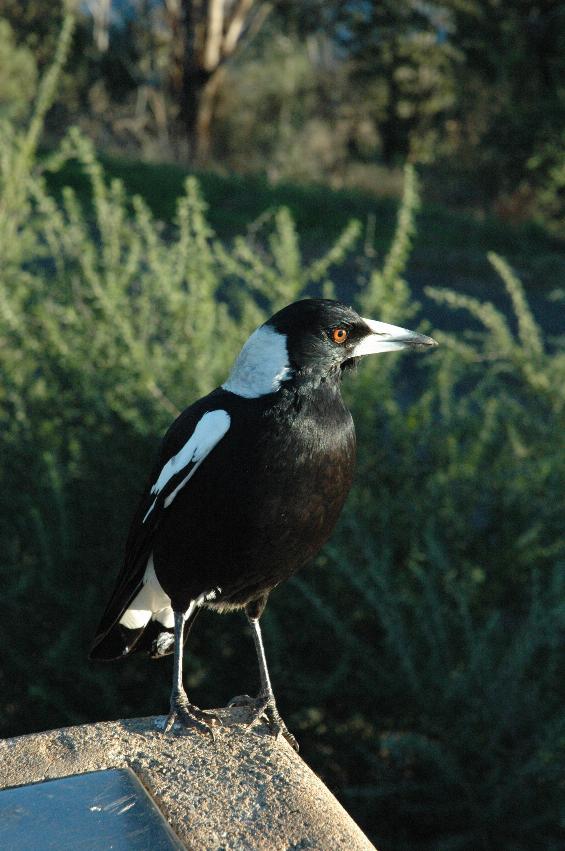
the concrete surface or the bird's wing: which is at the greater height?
the bird's wing

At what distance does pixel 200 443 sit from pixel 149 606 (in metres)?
0.62

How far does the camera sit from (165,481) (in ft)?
8.00

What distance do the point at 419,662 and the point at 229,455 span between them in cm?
119

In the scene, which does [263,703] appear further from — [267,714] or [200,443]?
[200,443]

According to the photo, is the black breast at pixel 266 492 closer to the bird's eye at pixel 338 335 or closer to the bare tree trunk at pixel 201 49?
the bird's eye at pixel 338 335

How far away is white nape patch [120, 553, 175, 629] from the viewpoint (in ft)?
8.73

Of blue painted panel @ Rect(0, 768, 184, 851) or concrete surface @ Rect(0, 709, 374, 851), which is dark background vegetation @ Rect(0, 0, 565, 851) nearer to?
concrete surface @ Rect(0, 709, 374, 851)

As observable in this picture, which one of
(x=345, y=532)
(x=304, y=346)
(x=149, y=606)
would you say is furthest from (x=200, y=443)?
(x=345, y=532)

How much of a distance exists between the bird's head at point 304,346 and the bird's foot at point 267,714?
0.72 meters

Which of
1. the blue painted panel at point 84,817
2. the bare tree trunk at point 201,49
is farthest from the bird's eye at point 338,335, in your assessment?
the bare tree trunk at point 201,49

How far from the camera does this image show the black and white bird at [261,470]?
222 cm

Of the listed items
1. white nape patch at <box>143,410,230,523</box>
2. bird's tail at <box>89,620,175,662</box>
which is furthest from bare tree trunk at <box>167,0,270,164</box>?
white nape patch at <box>143,410,230,523</box>

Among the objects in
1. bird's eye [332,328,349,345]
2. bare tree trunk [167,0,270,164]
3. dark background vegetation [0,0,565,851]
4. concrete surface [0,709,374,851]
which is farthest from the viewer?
bare tree trunk [167,0,270,164]

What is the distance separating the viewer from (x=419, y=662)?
3.10 metres
